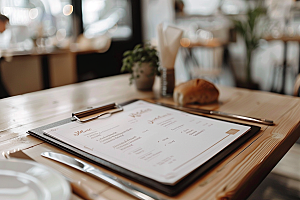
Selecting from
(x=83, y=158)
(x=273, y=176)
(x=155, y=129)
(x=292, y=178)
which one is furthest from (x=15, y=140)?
(x=292, y=178)

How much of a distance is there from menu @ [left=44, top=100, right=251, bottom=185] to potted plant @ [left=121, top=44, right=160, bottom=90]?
371mm

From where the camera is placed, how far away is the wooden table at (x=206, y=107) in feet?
1.45

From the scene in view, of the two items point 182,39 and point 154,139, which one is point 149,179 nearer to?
point 154,139

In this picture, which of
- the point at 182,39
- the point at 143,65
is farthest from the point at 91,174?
the point at 182,39

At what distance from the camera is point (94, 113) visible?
2.56 feet

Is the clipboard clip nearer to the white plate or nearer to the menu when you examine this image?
the menu

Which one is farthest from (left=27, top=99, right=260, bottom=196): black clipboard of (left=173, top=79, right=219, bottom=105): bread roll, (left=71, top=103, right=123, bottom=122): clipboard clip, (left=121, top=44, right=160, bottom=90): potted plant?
(left=121, top=44, right=160, bottom=90): potted plant

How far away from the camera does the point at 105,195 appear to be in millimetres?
411

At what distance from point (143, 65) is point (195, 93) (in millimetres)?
315

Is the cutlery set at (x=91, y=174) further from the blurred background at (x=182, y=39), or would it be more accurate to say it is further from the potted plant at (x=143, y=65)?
the blurred background at (x=182, y=39)

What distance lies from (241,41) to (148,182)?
4.07 m

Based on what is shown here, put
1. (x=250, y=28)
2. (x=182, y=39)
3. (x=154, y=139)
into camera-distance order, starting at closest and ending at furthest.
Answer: (x=154, y=139) < (x=250, y=28) < (x=182, y=39)

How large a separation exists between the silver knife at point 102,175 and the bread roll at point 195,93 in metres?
0.51

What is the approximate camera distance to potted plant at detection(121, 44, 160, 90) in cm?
115
